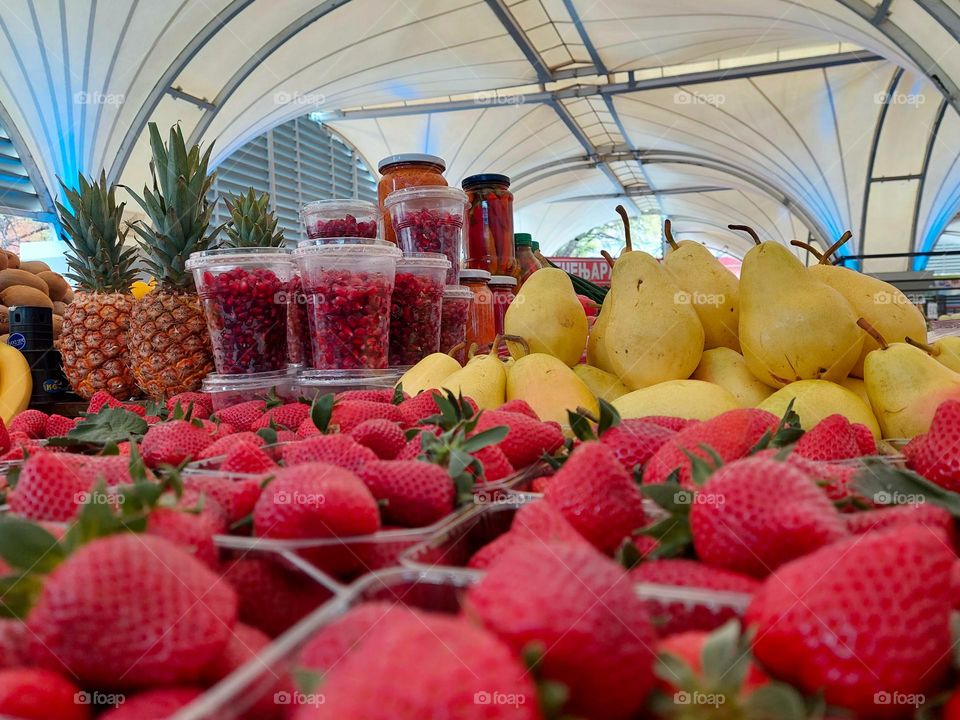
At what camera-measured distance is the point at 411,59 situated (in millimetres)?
9805

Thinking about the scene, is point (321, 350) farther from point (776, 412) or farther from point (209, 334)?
point (776, 412)

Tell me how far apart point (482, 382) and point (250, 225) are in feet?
4.05

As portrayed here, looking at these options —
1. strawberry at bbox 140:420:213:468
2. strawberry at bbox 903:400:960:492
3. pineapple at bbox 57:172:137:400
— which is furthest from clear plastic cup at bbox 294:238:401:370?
strawberry at bbox 903:400:960:492

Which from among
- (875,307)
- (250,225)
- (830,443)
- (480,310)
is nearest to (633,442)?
(830,443)

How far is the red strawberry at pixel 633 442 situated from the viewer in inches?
38.7

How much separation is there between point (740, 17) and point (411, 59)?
4.47 meters

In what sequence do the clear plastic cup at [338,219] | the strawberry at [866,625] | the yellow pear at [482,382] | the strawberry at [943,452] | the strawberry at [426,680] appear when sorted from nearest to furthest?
the strawberry at [426,680] → the strawberry at [866,625] → the strawberry at [943,452] → the yellow pear at [482,382] → the clear plastic cup at [338,219]

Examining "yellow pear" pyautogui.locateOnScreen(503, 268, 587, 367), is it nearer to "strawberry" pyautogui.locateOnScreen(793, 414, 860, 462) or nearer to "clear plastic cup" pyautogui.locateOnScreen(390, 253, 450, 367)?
"clear plastic cup" pyautogui.locateOnScreen(390, 253, 450, 367)

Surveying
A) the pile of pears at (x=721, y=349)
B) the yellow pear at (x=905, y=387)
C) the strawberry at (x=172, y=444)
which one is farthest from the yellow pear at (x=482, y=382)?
the yellow pear at (x=905, y=387)

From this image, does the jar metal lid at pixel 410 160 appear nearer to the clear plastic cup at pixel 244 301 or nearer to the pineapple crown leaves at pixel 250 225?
the pineapple crown leaves at pixel 250 225

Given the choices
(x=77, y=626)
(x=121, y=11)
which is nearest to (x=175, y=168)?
(x=77, y=626)

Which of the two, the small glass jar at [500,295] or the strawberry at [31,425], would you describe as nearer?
the strawberry at [31,425]

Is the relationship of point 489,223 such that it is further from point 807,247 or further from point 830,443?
point 830,443

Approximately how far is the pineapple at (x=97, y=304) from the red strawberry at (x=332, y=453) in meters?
1.80
